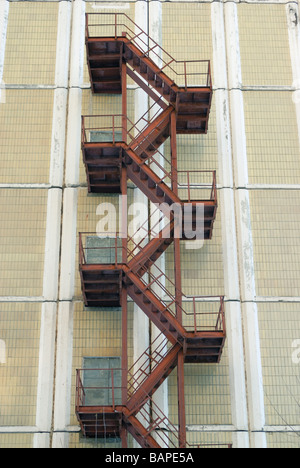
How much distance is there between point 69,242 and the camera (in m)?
24.8

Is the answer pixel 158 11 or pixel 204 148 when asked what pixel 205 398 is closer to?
pixel 204 148

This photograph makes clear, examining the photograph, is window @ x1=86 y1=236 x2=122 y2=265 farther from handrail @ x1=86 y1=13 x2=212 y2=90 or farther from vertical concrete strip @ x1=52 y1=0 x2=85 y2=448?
handrail @ x1=86 y1=13 x2=212 y2=90

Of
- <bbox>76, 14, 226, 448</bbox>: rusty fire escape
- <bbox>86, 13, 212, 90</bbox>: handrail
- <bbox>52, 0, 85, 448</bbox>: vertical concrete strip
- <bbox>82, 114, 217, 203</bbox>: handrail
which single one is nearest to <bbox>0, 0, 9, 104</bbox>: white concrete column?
<bbox>52, 0, 85, 448</bbox>: vertical concrete strip

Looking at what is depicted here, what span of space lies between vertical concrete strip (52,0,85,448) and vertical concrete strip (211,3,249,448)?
5279 millimetres

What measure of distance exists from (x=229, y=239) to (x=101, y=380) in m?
6.66

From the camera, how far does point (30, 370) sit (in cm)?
2316

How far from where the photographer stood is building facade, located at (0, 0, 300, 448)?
74.8ft

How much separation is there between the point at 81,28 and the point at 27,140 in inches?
213

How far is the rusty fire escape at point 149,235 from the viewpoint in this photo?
71.6ft

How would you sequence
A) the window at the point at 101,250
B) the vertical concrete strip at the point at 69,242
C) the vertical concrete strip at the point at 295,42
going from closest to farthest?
the vertical concrete strip at the point at 69,242 → the window at the point at 101,250 → the vertical concrete strip at the point at 295,42

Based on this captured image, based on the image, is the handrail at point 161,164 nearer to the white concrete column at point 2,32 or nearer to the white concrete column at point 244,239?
the white concrete column at point 244,239

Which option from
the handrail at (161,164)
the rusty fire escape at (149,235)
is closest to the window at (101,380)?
the rusty fire escape at (149,235)

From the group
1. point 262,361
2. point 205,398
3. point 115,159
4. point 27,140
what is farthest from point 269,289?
point 27,140

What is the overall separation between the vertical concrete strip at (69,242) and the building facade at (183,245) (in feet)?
0.14
